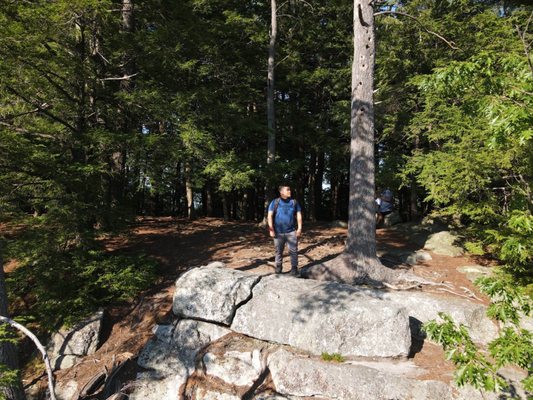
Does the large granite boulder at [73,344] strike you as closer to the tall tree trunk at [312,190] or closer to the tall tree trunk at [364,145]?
the tall tree trunk at [364,145]

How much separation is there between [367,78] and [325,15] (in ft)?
36.6

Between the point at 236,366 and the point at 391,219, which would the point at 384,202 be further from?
the point at 236,366

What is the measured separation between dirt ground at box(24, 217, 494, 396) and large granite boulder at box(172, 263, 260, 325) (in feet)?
2.49

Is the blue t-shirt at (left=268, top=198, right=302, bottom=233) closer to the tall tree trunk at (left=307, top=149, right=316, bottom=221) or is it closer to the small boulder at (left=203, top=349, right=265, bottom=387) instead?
the small boulder at (left=203, top=349, right=265, bottom=387)

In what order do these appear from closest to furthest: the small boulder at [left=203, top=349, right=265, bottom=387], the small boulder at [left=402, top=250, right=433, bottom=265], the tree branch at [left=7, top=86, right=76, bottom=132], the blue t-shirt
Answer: the small boulder at [left=203, top=349, right=265, bottom=387] → the blue t-shirt → the tree branch at [left=7, top=86, right=76, bottom=132] → the small boulder at [left=402, top=250, right=433, bottom=265]

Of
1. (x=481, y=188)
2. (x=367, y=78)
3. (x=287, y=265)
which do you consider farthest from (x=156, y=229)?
(x=481, y=188)

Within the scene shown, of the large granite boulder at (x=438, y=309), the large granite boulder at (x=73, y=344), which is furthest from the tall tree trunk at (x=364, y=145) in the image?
the large granite boulder at (x=73, y=344)

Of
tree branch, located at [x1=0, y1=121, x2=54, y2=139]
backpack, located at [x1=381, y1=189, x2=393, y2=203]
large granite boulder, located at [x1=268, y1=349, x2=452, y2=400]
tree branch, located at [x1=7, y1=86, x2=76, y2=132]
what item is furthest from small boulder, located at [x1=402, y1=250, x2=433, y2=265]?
tree branch, located at [x1=0, y1=121, x2=54, y2=139]

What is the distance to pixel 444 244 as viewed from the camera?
381 inches

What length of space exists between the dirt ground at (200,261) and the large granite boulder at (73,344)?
0.18 m

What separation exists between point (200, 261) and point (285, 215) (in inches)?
135

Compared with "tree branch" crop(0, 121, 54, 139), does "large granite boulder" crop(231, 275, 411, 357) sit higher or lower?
lower

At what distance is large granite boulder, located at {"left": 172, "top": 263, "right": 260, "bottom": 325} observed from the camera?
637cm

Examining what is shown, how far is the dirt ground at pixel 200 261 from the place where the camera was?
6.53 meters
